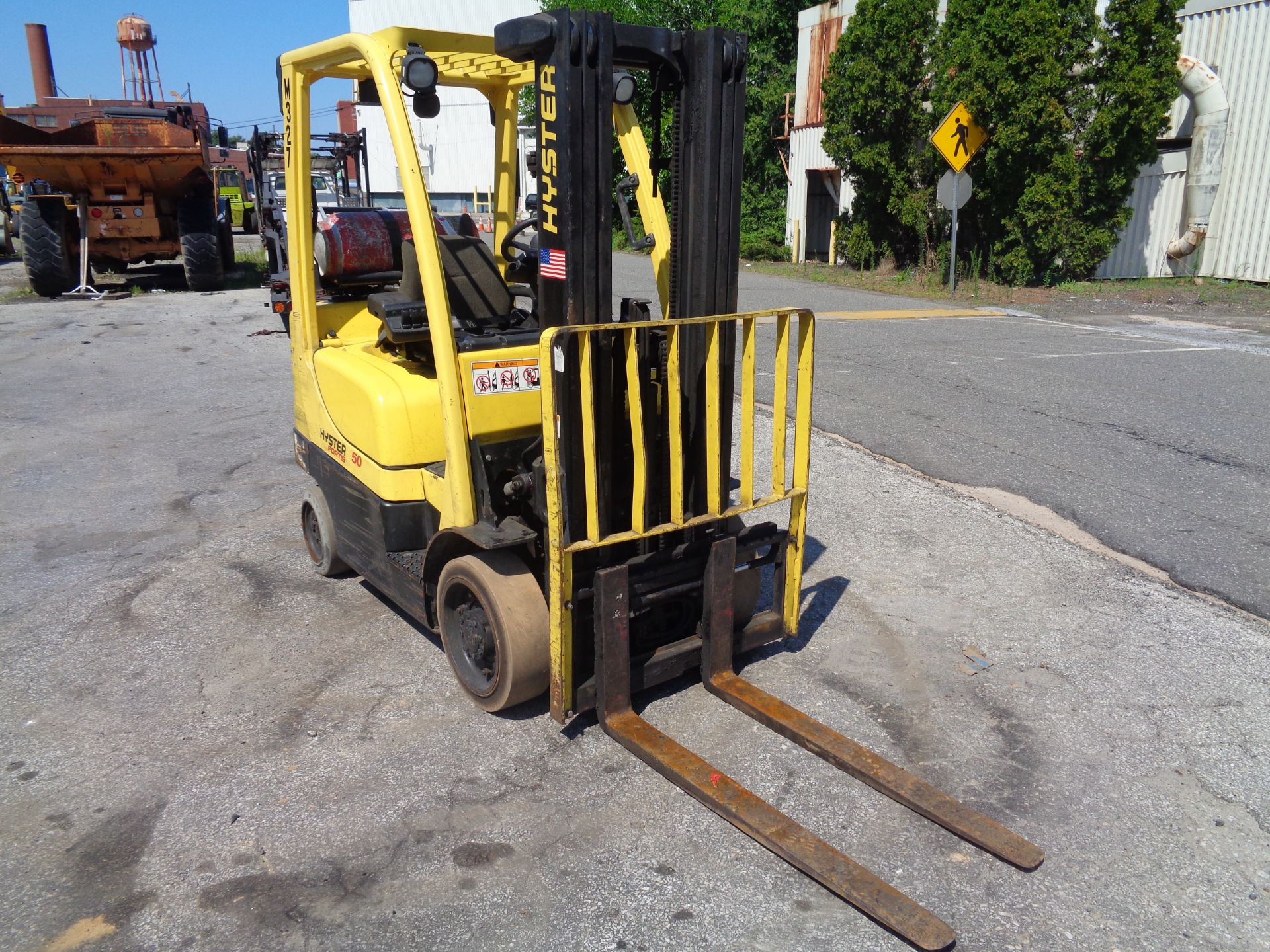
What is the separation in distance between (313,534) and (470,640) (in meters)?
1.80

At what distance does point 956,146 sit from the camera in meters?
17.5

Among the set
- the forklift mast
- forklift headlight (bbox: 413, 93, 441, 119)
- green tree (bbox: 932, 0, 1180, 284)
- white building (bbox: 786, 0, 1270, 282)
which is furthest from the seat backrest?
white building (bbox: 786, 0, 1270, 282)

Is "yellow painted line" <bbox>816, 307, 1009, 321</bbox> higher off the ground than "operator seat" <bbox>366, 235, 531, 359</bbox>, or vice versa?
"operator seat" <bbox>366, 235, 531, 359</bbox>

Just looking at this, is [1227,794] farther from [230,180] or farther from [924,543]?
[230,180]

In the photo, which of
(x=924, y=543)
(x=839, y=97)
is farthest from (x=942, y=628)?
(x=839, y=97)

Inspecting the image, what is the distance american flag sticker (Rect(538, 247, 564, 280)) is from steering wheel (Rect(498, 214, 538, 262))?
0.43 meters

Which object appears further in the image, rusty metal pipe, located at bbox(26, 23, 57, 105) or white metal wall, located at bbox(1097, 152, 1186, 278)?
rusty metal pipe, located at bbox(26, 23, 57, 105)

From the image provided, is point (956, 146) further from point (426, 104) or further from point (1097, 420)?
point (426, 104)

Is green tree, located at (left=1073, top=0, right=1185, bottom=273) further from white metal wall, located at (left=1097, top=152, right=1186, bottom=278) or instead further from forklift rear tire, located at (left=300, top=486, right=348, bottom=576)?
forklift rear tire, located at (left=300, top=486, right=348, bottom=576)

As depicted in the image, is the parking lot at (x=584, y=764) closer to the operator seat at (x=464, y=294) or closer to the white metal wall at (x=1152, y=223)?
the operator seat at (x=464, y=294)

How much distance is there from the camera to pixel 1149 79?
635 inches

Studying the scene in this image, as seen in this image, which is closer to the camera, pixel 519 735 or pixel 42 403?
pixel 519 735

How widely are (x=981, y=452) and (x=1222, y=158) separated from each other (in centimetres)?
1395

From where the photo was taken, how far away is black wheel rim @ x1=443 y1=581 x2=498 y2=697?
372 centimetres
